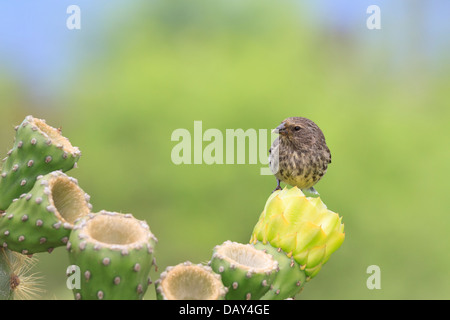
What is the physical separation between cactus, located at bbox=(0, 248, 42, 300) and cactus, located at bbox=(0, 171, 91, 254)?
0.22 meters

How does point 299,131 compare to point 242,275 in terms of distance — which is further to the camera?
point 299,131

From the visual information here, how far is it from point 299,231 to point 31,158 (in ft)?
2.59

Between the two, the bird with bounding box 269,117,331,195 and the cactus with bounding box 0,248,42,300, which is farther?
the bird with bounding box 269,117,331,195

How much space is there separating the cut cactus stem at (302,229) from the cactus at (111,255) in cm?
51

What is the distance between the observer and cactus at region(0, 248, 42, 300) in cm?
175

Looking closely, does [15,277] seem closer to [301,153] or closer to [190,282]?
[190,282]

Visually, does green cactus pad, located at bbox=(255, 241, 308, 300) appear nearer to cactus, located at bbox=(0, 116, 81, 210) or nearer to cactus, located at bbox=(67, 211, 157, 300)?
cactus, located at bbox=(67, 211, 157, 300)

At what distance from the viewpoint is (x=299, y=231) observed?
171cm

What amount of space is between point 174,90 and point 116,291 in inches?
364

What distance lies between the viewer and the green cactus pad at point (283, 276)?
171 cm

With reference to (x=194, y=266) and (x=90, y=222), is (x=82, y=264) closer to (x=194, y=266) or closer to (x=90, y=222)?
(x=90, y=222)

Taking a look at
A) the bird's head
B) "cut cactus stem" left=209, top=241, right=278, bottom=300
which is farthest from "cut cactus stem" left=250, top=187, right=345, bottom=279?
the bird's head

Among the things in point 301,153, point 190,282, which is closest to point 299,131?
point 301,153

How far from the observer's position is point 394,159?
1004cm
